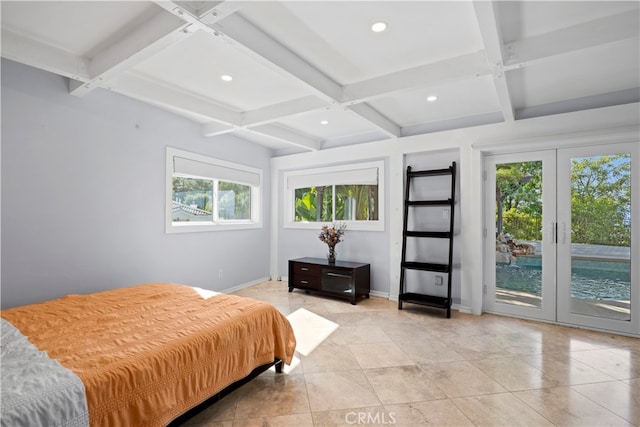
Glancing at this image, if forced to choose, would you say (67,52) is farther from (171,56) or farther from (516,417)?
(516,417)

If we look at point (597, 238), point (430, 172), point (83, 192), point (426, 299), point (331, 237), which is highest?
point (430, 172)

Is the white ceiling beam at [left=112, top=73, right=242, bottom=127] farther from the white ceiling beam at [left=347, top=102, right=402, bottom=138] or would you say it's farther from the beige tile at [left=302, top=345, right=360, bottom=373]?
the beige tile at [left=302, top=345, right=360, bottom=373]

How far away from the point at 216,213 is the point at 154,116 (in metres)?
1.55

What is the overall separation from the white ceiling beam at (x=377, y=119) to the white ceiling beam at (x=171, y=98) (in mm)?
1431

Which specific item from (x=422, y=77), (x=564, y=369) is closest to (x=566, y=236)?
(x=564, y=369)

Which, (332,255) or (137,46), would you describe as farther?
(332,255)

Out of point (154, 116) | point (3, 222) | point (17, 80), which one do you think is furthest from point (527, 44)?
point (3, 222)

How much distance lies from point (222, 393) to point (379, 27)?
258 centimetres

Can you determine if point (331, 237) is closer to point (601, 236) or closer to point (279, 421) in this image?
point (279, 421)

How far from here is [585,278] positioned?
3.28 meters

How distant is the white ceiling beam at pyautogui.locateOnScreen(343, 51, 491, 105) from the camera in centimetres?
236

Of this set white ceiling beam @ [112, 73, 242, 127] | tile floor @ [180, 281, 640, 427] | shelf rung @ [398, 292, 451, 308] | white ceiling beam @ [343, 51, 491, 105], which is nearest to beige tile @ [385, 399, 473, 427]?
tile floor @ [180, 281, 640, 427]

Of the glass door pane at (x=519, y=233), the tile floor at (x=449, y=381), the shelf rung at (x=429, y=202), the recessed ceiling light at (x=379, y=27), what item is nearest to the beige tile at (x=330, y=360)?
the tile floor at (x=449, y=381)

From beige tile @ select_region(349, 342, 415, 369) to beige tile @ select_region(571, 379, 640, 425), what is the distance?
1.17 m
